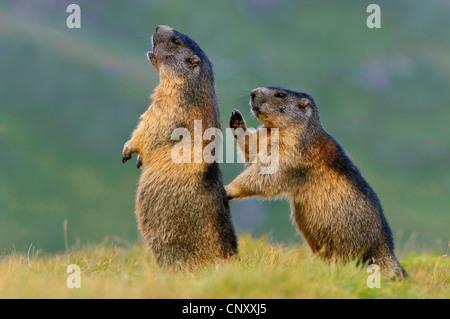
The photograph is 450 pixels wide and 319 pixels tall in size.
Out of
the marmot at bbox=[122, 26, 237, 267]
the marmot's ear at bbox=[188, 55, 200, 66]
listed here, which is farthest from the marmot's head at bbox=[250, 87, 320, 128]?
the marmot's ear at bbox=[188, 55, 200, 66]

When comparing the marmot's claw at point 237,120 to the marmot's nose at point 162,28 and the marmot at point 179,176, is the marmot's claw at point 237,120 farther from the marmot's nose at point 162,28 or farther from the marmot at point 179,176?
the marmot's nose at point 162,28

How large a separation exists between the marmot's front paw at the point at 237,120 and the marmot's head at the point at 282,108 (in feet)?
0.80

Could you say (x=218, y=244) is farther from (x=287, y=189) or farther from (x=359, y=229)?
(x=359, y=229)

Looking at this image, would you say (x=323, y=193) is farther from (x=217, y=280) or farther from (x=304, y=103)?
(x=217, y=280)

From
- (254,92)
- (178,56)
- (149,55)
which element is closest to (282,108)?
(254,92)

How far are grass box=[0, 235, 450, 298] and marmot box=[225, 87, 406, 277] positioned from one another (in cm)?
49

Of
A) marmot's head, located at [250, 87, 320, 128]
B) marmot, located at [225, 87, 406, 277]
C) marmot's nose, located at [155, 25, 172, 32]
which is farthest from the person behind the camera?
A: marmot's nose, located at [155, 25, 172, 32]

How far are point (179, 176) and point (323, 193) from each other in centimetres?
204

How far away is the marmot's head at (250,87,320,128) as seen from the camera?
8.98 meters

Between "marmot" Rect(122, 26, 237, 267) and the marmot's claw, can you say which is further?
the marmot's claw

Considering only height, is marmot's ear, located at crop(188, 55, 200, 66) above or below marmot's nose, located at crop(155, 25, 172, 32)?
below

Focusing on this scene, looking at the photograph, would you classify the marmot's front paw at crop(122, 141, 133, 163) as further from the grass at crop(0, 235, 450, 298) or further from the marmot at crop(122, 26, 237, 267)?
the grass at crop(0, 235, 450, 298)

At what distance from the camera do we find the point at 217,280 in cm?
625
